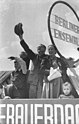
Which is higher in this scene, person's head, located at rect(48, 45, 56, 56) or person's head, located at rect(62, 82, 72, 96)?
person's head, located at rect(48, 45, 56, 56)

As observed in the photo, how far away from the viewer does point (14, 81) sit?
7.88 feet

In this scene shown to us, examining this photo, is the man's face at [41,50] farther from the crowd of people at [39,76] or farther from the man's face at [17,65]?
the man's face at [17,65]

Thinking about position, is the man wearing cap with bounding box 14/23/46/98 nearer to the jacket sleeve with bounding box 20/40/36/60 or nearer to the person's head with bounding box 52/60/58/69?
the jacket sleeve with bounding box 20/40/36/60

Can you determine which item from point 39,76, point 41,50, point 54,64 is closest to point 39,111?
point 39,76

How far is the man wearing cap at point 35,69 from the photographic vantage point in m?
2.34

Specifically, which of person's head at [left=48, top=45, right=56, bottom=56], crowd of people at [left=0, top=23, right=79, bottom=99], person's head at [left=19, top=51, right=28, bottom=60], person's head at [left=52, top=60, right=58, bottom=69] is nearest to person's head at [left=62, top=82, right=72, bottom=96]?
crowd of people at [left=0, top=23, right=79, bottom=99]

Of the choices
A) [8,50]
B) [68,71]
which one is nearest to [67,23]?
[68,71]

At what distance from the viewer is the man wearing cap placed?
7.68 ft

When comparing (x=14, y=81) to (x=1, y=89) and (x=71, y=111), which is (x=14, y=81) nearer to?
(x=1, y=89)

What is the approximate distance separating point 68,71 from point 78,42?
0.89 ft

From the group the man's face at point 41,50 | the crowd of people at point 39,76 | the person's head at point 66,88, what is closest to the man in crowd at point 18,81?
the crowd of people at point 39,76

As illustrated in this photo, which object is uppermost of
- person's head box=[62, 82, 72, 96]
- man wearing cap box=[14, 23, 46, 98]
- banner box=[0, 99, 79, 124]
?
man wearing cap box=[14, 23, 46, 98]

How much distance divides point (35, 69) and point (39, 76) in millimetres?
74

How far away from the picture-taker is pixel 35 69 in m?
2.38
